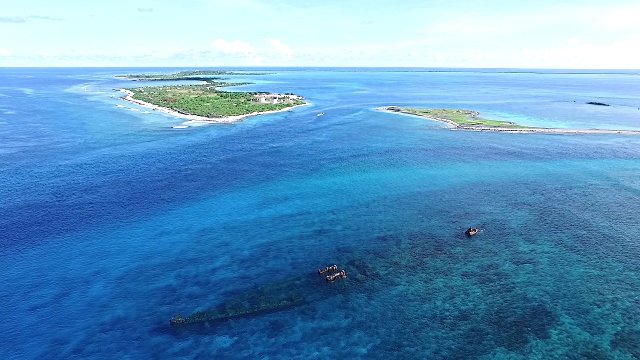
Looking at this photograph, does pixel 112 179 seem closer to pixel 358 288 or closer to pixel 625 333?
pixel 358 288

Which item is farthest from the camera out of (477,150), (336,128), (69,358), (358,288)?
(336,128)

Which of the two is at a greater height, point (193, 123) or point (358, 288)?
point (193, 123)

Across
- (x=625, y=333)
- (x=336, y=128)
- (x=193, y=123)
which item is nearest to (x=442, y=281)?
(x=625, y=333)

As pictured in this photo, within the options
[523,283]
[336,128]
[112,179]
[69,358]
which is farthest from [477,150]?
[69,358]

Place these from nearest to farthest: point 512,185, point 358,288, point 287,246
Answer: point 358,288
point 287,246
point 512,185

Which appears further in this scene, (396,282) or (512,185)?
(512,185)

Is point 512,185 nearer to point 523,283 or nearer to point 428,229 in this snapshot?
point 428,229
